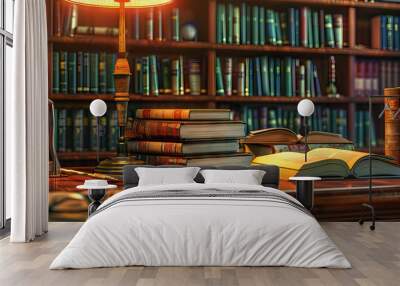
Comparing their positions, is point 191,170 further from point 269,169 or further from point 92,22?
point 92,22

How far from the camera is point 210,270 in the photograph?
3174 millimetres

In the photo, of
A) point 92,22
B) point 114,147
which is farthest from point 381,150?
point 92,22

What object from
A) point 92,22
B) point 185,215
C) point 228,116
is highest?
point 92,22

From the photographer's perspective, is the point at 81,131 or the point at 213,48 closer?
the point at 81,131

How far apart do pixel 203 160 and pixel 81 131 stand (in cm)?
123

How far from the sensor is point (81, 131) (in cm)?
491

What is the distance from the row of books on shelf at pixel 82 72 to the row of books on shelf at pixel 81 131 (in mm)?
165

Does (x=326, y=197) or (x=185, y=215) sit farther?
(x=326, y=197)

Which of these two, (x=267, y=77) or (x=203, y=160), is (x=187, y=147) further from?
(x=267, y=77)

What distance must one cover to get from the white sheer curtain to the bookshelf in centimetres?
80

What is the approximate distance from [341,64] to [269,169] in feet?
5.40

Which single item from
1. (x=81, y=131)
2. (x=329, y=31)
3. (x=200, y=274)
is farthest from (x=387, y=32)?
(x=200, y=274)

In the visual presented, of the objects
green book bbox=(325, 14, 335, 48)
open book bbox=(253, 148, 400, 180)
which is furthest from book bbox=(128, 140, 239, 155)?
green book bbox=(325, 14, 335, 48)

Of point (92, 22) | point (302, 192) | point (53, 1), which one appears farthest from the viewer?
point (92, 22)
